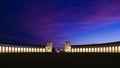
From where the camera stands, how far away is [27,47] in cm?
11450

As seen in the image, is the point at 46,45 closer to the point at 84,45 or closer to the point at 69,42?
the point at 69,42

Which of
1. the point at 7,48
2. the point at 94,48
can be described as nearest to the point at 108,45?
the point at 94,48

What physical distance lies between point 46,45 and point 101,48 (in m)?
33.7
